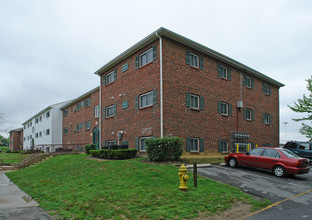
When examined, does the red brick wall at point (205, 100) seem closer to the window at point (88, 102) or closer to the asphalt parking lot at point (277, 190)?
the asphalt parking lot at point (277, 190)

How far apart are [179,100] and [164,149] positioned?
14.3ft

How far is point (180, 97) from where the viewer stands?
16688mm

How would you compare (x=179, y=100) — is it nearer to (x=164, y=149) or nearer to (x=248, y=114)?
(x=164, y=149)

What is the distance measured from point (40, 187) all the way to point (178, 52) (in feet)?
36.5

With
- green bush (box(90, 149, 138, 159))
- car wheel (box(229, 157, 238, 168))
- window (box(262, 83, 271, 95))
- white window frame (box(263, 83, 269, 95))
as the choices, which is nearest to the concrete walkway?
green bush (box(90, 149, 138, 159))

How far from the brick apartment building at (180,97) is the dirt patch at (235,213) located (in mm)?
8272

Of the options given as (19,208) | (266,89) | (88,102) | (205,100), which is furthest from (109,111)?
(266,89)

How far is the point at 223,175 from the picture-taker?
11547 millimetres

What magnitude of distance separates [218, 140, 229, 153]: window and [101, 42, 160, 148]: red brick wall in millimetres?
5844

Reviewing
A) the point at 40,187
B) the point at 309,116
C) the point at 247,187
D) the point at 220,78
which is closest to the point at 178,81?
the point at 220,78

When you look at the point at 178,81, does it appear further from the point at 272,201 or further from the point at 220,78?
the point at 272,201

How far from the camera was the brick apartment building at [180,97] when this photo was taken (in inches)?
638

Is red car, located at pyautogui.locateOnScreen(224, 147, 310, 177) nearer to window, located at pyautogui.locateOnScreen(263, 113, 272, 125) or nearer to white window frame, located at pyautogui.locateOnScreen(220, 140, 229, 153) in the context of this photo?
white window frame, located at pyautogui.locateOnScreen(220, 140, 229, 153)

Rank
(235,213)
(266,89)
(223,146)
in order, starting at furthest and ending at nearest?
(266,89)
(223,146)
(235,213)
